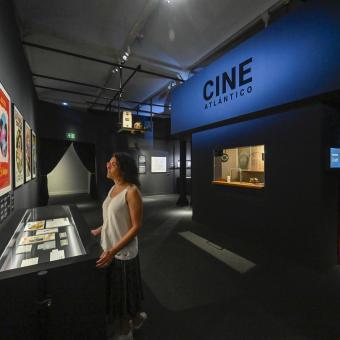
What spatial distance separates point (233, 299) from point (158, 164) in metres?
8.81

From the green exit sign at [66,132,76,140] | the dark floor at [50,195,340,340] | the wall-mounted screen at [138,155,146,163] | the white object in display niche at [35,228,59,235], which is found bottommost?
the dark floor at [50,195,340,340]

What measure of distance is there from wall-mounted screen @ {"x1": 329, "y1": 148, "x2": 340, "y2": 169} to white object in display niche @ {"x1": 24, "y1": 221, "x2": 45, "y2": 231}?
11.6 ft

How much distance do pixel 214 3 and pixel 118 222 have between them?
3846 millimetres

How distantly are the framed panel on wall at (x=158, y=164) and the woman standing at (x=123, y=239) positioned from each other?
898 cm

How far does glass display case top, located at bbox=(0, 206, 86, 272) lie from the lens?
4.34 feet

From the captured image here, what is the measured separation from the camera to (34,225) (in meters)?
1.97

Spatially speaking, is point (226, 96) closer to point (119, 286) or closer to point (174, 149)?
point (119, 286)

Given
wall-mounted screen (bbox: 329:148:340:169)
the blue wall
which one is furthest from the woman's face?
wall-mounted screen (bbox: 329:148:340:169)

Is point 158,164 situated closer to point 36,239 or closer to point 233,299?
point 233,299

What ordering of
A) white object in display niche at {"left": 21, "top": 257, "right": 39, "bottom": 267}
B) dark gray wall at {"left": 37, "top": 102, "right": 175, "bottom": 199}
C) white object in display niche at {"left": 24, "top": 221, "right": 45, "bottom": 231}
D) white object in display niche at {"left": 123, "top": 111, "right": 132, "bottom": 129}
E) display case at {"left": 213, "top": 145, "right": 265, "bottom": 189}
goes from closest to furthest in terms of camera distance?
white object in display niche at {"left": 21, "top": 257, "right": 39, "bottom": 267}
white object in display niche at {"left": 24, "top": 221, "right": 45, "bottom": 231}
display case at {"left": 213, "top": 145, "right": 265, "bottom": 189}
white object in display niche at {"left": 123, "top": 111, "right": 132, "bottom": 129}
dark gray wall at {"left": 37, "top": 102, "right": 175, "bottom": 199}

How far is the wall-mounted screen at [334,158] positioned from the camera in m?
2.87

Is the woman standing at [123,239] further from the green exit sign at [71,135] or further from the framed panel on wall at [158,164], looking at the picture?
the framed panel on wall at [158,164]

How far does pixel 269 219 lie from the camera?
3.60 meters

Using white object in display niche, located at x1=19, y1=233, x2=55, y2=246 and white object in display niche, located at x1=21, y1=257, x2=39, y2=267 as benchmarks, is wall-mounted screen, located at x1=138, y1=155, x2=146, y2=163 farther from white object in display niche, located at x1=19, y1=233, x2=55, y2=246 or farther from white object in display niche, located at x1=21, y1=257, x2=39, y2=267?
white object in display niche, located at x1=21, y1=257, x2=39, y2=267
